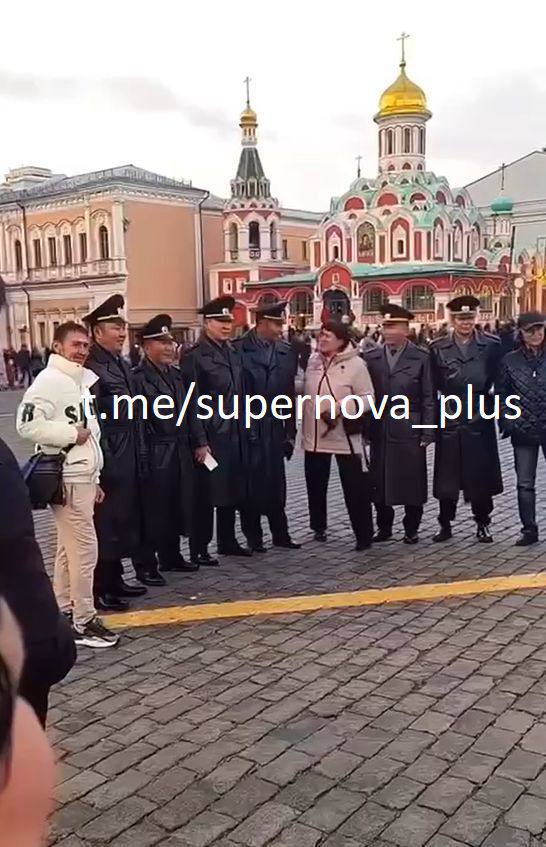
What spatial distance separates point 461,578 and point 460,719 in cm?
211

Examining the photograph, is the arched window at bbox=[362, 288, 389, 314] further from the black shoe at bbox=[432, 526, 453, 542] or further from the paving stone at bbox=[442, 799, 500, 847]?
the paving stone at bbox=[442, 799, 500, 847]

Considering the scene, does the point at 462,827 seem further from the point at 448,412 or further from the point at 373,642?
the point at 448,412

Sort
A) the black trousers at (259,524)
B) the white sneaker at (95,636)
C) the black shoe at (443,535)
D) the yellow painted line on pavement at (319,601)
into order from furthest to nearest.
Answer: the black shoe at (443,535) → the black trousers at (259,524) → the yellow painted line on pavement at (319,601) → the white sneaker at (95,636)

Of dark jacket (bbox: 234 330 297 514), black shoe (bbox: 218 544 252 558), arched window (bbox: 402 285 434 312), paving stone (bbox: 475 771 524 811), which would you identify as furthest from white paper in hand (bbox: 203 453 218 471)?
arched window (bbox: 402 285 434 312)

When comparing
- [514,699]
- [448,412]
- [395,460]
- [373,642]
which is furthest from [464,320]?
[514,699]

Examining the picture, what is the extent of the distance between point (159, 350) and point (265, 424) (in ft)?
3.87

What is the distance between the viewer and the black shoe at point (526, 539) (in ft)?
21.6

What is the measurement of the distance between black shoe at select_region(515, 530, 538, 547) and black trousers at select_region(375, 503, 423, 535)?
780 mm

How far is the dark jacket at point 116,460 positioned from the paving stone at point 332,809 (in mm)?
2440

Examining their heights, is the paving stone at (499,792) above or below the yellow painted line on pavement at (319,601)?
below

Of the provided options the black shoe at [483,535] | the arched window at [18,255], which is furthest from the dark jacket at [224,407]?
the arched window at [18,255]

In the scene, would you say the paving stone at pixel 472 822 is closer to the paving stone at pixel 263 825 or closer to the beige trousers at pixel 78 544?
the paving stone at pixel 263 825

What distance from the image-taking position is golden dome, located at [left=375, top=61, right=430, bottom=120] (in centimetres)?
4781

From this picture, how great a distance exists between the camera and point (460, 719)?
12.2 feet
